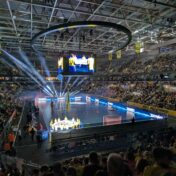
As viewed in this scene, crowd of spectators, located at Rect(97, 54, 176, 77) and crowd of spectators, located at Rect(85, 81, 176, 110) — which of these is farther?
crowd of spectators, located at Rect(97, 54, 176, 77)

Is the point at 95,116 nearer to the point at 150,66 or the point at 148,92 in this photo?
the point at 148,92

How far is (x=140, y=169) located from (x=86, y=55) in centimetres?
786

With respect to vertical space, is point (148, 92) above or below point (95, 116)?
above

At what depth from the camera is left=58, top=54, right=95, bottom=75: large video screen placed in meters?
9.73

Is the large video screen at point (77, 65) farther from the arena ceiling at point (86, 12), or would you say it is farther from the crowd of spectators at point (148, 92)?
the crowd of spectators at point (148, 92)

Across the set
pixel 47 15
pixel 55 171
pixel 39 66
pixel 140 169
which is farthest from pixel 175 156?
pixel 39 66

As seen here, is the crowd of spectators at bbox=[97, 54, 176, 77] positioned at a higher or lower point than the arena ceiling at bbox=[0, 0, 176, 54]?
lower

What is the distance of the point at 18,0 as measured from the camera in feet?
34.2

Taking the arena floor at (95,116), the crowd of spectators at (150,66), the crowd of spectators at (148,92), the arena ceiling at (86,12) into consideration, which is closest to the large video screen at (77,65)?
the arena ceiling at (86,12)

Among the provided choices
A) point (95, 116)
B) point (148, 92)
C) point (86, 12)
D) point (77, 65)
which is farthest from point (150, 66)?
point (77, 65)

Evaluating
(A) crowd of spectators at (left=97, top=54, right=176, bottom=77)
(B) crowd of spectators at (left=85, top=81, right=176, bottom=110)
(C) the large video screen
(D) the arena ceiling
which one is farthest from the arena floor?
(D) the arena ceiling

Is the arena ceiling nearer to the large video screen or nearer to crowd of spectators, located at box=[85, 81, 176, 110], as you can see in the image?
the large video screen

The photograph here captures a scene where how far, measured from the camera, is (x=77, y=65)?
32.9 ft

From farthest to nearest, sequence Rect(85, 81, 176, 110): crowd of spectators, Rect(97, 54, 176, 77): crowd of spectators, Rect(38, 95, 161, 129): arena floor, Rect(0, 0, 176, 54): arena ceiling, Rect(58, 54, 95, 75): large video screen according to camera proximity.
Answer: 1. Rect(97, 54, 176, 77): crowd of spectators
2. Rect(85, 81, 176, 110): crowd of spectators
3. Rect(38, 95, 161, 129): arena floor
4. Rect(0, 0, 176, 54): arena ceiling
5. Rect(58, 54, 95, 75): large video screen
